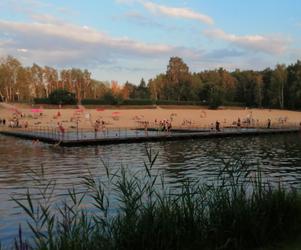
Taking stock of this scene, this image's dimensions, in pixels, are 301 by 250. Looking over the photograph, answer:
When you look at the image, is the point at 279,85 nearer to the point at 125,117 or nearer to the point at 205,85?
the point at 205,85

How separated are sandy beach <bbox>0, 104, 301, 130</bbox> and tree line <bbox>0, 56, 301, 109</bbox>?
2305 centimetres

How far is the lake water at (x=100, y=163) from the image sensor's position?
922 inches

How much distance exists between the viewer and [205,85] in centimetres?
14250

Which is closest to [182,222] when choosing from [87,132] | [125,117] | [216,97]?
[87,132]

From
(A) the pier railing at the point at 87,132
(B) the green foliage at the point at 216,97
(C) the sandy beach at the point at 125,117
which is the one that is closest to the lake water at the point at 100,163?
(A) the pier railing at the point at 87,132

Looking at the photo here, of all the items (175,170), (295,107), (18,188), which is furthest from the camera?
(295,107)

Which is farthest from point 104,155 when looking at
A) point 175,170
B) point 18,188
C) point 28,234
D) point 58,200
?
point 28,234

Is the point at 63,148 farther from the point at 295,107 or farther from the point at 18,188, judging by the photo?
the point at 295,107

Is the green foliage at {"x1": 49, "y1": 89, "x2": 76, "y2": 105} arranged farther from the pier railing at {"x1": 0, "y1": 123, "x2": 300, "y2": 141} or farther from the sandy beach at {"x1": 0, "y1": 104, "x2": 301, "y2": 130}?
the pier railing at {"x1": 0, "y1": 123, "x2": 300, "y2": 141}

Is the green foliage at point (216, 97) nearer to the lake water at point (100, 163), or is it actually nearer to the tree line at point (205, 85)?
the tree line at point (205, 85)

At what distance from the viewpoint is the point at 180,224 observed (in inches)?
367

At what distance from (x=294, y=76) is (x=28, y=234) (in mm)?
135525

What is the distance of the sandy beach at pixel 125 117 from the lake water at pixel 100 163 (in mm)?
28111

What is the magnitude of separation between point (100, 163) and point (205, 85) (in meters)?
110
